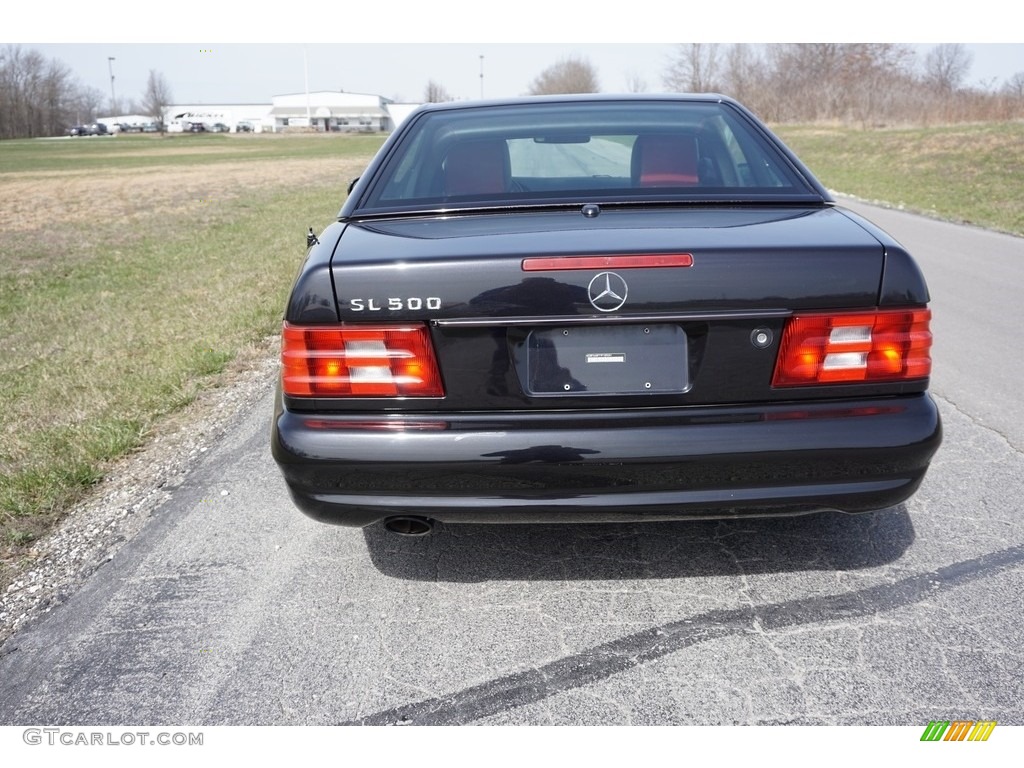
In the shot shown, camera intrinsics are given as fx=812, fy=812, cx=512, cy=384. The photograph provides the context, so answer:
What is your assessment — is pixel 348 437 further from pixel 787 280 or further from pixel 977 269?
pixel 977 269

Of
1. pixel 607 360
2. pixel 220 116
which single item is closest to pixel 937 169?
pixel 607 360

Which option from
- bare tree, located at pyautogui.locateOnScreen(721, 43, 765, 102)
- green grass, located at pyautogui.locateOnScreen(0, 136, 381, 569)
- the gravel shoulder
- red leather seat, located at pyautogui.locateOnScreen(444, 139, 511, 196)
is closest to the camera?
the gravel shoulder

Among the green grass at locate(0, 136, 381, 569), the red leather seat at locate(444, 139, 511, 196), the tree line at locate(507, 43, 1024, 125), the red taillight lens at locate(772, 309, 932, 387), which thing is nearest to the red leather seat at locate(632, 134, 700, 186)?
the red leather seat at locate(444, 139, 511, 196)

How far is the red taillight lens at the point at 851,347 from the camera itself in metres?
2.34

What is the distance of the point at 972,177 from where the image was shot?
19.3m

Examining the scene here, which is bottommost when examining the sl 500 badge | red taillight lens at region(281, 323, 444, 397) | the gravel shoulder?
the gravel shoulder

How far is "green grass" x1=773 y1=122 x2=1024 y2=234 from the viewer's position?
15.4m

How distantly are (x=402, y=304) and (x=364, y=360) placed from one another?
0.21m

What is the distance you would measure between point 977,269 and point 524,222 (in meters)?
7.87

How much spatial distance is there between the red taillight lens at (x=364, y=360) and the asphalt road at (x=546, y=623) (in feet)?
2.50

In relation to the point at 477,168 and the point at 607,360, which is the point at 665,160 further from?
the point at 607,360

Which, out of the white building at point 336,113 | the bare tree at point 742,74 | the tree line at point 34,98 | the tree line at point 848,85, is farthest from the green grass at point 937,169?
the white building at point 336,113

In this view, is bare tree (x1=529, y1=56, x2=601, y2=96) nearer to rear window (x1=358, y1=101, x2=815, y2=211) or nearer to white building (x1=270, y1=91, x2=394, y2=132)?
white building (x1=270, y1=91, x2=394, y2=132)
